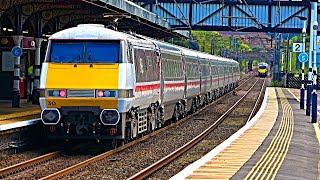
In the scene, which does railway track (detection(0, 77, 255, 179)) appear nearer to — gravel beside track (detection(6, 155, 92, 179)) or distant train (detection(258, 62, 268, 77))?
gravel beside track (detection(6, 155, 92, 179))

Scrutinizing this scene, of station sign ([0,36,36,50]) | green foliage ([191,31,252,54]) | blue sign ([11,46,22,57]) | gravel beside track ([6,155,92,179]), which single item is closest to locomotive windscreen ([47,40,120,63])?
gravel beside track ([6,155,92,179])

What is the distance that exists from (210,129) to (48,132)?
8667 mm

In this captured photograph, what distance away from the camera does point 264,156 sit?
49.9 ft

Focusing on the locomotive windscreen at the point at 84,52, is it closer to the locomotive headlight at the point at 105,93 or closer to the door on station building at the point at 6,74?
the locomotive headlight at the point at 105,93

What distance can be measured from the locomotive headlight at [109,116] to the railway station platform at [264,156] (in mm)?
2491

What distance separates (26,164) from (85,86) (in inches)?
109

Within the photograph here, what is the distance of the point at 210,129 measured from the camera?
81.9ft

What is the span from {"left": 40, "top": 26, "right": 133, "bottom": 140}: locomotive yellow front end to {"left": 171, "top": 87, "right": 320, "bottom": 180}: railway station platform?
105 inches

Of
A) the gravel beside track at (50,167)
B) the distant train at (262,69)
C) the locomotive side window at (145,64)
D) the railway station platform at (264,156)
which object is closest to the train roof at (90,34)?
the locomotive side window at (145,64)

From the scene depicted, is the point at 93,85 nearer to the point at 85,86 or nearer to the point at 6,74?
the point at 85,86

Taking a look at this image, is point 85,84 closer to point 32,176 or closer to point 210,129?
point 32,176

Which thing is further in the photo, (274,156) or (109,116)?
(109,116)

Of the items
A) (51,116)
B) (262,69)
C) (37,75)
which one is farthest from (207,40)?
(51,116)

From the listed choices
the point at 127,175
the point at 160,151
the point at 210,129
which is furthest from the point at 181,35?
the point at 127,175
